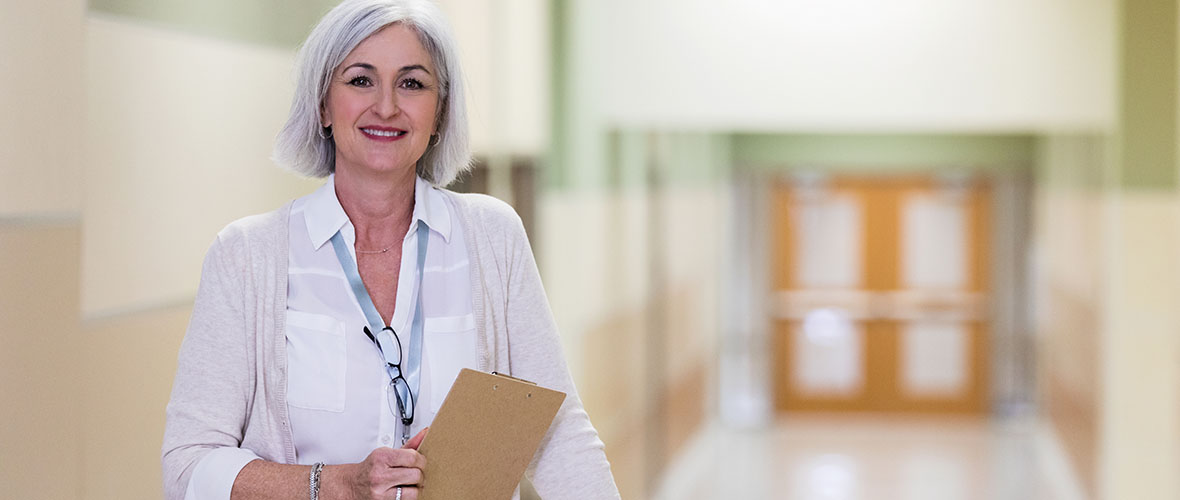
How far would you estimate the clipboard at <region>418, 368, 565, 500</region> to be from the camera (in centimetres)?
196

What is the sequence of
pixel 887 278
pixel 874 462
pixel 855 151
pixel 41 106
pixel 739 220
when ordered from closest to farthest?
pixel 41 106 < pixel 874 462 < pixel 855 151 < pixel 739 220 < pixel 887 278

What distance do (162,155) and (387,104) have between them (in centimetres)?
151

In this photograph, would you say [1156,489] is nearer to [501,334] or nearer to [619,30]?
[619,30]

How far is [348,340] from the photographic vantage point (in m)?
2.00

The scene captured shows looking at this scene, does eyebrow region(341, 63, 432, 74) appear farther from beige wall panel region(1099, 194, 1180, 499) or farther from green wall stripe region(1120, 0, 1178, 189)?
beige wall panel region(1099, 194, 1180, 499)

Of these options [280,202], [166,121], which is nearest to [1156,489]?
[280,202]

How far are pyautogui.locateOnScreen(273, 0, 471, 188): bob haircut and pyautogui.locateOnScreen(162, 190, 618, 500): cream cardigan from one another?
8cm

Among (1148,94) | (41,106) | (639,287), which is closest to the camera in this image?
(41,106)

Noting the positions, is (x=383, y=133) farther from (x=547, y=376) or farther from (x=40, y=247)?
(x=40, y=247)

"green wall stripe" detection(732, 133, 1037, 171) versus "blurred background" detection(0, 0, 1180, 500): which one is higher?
"green wall stripe" detection(732, 133, 1037, 171)

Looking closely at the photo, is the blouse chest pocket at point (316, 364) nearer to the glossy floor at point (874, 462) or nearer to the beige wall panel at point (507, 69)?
the beige wall panel at point (507, 69)

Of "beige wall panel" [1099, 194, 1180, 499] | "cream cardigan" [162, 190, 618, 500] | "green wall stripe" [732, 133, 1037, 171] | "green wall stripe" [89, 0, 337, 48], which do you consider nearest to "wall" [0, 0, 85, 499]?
"green wall stripe" [89, 0, 337, 48]

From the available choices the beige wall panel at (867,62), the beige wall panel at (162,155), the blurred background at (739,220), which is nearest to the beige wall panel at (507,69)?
the blurred background at (739,220)

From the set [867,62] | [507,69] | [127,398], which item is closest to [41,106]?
[127,398]
